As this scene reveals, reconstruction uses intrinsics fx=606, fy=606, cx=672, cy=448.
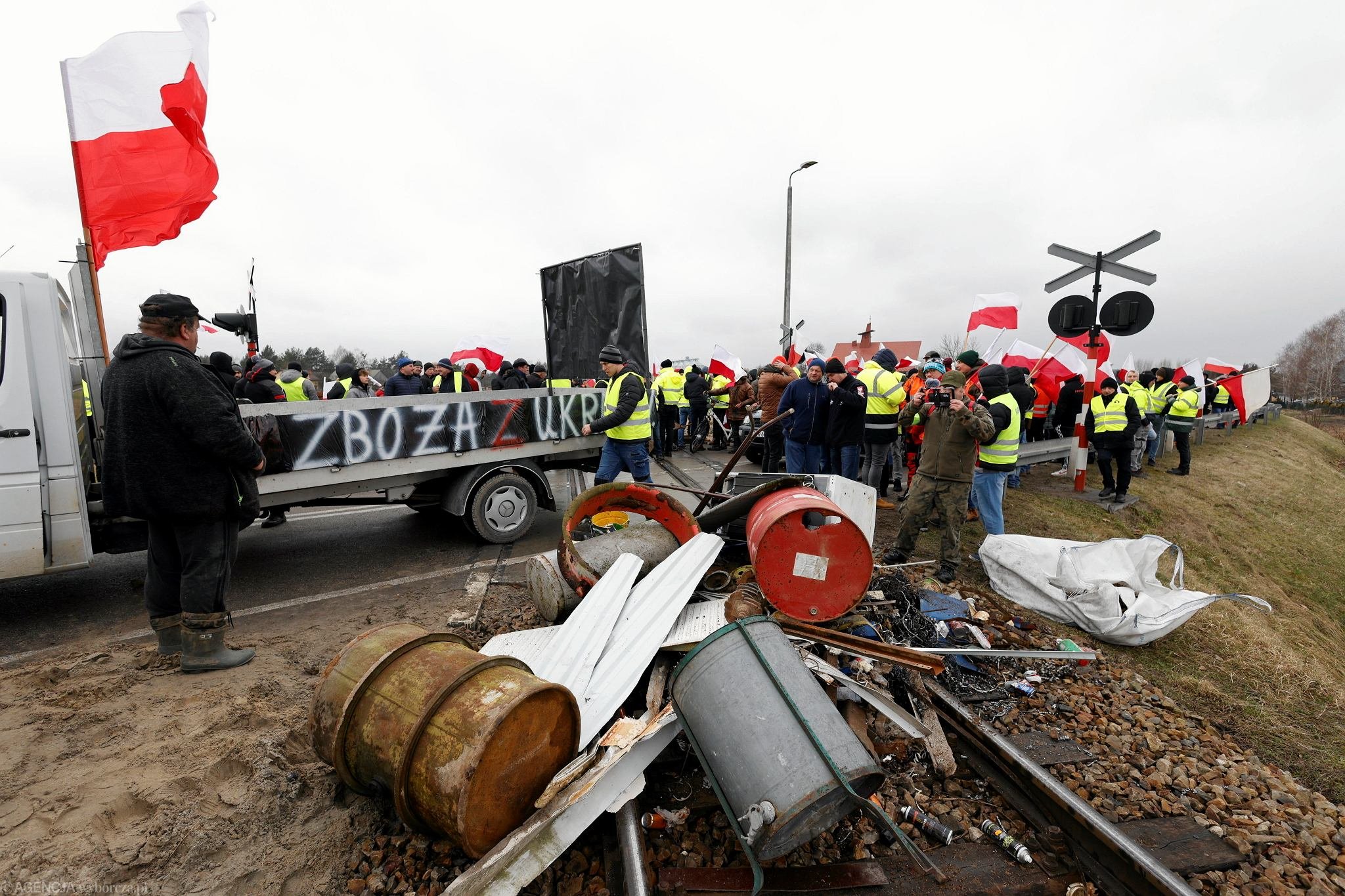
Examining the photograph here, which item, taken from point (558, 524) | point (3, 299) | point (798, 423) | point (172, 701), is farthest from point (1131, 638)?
point (3, 299)

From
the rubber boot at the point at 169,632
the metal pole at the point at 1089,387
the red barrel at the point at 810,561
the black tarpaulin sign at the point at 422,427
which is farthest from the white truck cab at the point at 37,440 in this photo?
the metal pole at the point at 1089,387

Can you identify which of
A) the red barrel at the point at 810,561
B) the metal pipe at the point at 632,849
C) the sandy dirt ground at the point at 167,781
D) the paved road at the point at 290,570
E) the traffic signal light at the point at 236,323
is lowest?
the metal pipe at the point at 632,849

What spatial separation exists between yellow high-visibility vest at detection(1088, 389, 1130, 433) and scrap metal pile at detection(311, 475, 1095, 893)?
6512mm

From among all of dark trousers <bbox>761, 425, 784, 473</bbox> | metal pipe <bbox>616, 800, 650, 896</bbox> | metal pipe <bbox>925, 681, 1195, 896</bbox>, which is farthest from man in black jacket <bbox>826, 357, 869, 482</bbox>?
metal pipe <bbox>616, 800, 650, 896</bbox>

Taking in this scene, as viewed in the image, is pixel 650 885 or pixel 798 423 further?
pixel 798 423

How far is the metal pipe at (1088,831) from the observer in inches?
88.4

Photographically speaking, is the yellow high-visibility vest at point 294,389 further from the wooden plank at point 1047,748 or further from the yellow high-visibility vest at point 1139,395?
the yellow high-visibility vest at point 1139,395

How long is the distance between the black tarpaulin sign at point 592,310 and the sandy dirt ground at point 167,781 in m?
4.30

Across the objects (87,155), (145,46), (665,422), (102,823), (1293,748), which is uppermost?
(145,46)

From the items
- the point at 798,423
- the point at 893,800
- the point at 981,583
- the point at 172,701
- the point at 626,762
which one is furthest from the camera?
the point at 798,423

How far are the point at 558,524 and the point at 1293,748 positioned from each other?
6.30 meters

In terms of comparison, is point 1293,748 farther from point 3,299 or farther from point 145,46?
point 145,46

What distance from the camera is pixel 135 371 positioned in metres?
3.32

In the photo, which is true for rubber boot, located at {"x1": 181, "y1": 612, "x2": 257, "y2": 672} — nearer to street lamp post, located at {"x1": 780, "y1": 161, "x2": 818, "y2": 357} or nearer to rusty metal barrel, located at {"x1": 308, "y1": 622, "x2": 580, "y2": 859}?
rusty metal barrel, located at {"x1": 308, "y1": 622, "x2": 580, "y2": 859}
